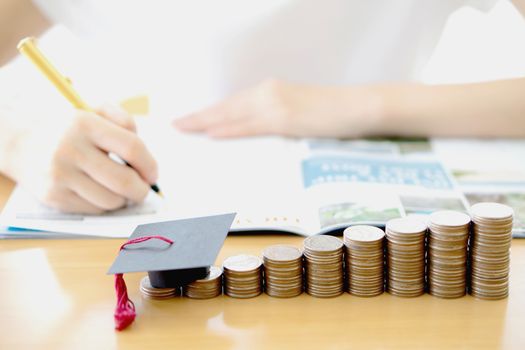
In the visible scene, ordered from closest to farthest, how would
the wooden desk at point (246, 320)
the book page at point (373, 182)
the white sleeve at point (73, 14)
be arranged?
1. the wooden desk at point (246, 320)
2. the book page at point (373, 182)
3. the white sleeve at point (73, 14)

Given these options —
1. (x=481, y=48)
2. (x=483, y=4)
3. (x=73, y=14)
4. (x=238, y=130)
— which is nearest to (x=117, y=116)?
(x=238, y=130)

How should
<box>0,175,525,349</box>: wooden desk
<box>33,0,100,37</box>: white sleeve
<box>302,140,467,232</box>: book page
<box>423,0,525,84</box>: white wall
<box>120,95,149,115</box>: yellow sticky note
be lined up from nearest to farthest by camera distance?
<box>0,175,525,349</box>: wooden desk, <box>302,140,467,232</box>: book page, <box>33,0,100,37</box>: white sleeve, <box>120,95,149,115</box>: yellow sticky note, <box>423,0,525,84</box>: white wall

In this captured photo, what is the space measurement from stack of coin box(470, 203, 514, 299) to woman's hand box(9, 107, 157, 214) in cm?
43

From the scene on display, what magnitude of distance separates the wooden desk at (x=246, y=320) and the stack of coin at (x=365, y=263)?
12mm

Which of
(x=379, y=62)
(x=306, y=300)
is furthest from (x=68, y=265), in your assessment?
(x=379, y=62)

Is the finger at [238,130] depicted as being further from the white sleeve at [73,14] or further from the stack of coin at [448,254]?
the stack of coin at [448,254]

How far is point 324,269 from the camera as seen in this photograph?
2.68 ft

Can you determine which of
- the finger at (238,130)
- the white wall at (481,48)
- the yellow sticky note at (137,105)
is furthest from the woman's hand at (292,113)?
the white wall at (481,48)

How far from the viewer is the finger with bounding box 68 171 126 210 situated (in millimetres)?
1011

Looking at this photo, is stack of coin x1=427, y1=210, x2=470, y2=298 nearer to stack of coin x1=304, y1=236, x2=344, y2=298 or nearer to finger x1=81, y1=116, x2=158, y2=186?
stack of coin x1=304, y1=236, x2=344, y2=298

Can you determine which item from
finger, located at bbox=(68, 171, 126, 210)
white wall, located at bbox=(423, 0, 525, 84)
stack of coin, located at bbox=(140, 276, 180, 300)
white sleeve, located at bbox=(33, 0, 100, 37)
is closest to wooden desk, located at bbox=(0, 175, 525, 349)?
stack of coin, located at bbox=(140, 276, 180, 300)

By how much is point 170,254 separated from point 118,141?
0.89 feet

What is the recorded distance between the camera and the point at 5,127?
3.70ft

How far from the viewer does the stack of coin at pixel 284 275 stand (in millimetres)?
817
